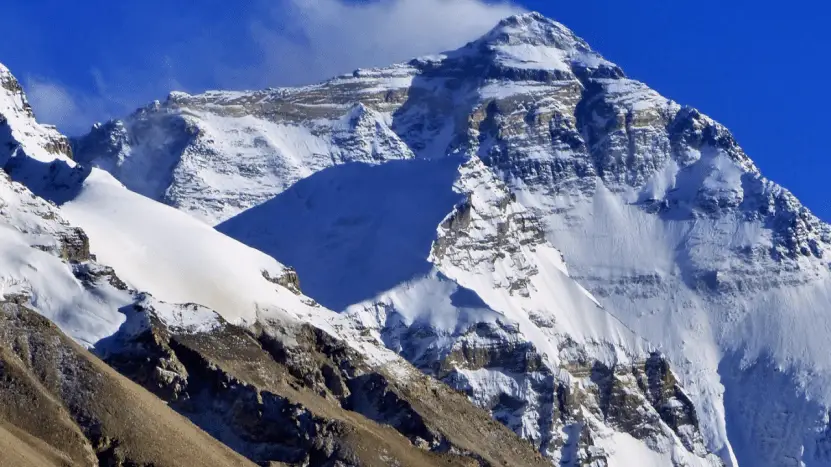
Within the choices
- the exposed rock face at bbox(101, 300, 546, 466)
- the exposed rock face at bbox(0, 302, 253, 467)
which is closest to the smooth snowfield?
the exposed rock face at bbox(101, 300, 546, 466)

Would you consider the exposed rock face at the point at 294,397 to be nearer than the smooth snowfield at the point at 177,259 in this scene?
Yes

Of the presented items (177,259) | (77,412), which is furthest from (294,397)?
(177,259)

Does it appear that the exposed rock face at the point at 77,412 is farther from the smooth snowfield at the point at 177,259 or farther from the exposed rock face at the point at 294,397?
the smooth snowfield at the point at 177,259

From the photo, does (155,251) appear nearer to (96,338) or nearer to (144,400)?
(96,338)

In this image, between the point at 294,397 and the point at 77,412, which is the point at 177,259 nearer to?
the point at 294,397

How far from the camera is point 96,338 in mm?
148500

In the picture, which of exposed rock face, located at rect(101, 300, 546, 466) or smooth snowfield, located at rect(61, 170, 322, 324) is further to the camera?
smooth snowfield, located at rect(61, 170, 322, 324)

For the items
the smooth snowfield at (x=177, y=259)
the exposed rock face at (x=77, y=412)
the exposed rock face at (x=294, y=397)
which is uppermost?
the smooth snowfield at (x=177, y=259)

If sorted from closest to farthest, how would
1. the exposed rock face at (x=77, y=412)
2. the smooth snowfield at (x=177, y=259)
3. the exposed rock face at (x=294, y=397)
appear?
the exposed rock face at (x=77, y=412) < the exposed rock face at (x=294, y=397) < the smooth snowfield at (x=177, y=259)

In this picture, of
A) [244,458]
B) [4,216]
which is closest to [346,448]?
[244,458]

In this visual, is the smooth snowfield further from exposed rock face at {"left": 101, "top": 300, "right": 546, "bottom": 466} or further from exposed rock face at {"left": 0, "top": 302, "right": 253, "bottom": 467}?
exposed rock face at {"left": 0, "top": 302, "right": 253, "bottom": 467}

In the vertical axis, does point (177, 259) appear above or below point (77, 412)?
above

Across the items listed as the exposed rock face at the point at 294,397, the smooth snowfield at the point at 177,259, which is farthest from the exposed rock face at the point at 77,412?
the smooth snowfield at the point at 177,259

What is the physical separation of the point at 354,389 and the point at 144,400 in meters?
34.2
